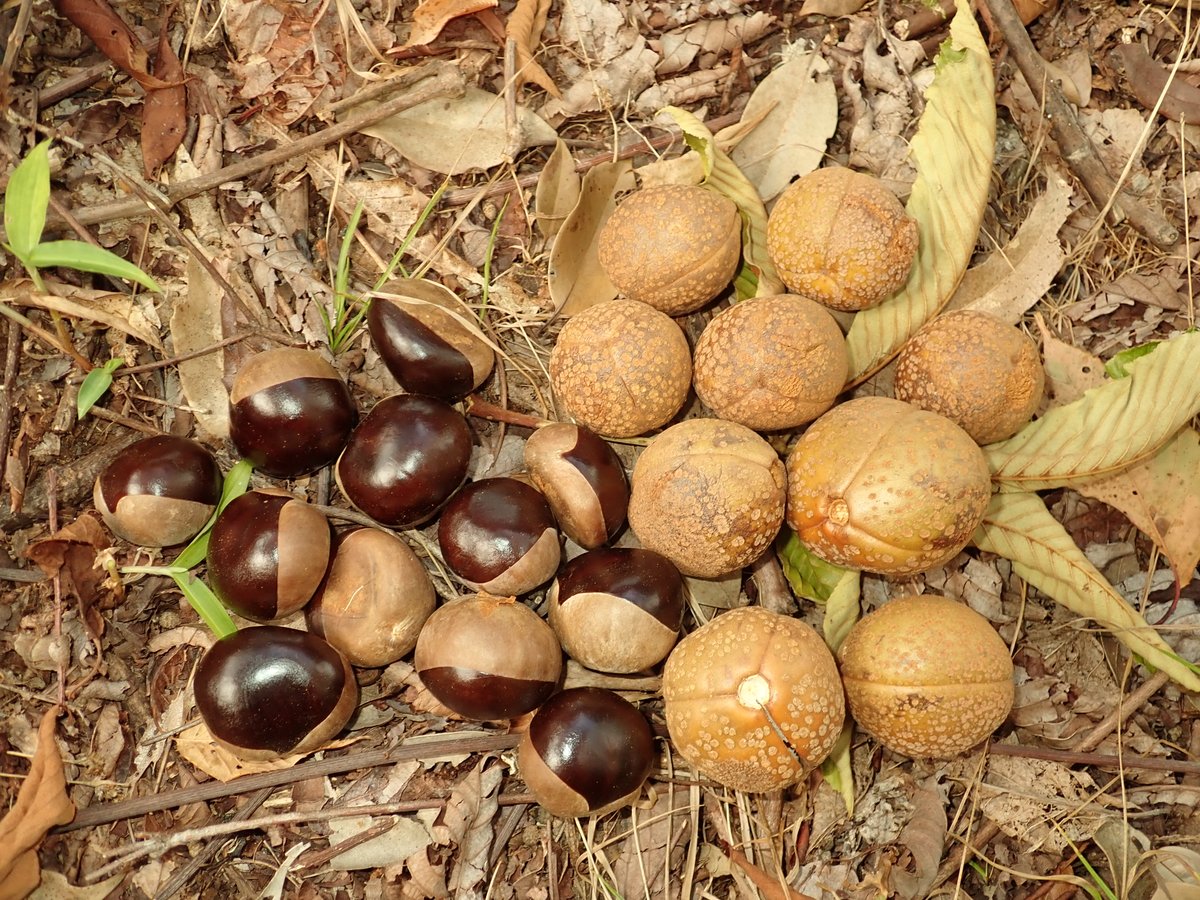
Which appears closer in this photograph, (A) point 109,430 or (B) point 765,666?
(B) point 765,666

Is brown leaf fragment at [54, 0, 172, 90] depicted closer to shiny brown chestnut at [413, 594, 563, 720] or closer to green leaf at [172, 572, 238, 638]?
green leaf at [172, 572, 238, 638]

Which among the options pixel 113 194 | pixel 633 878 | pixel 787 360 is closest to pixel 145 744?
pixel 633 878

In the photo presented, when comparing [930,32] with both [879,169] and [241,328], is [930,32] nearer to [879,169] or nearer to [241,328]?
[879,169]

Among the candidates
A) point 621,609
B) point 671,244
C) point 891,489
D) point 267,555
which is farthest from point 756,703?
point 267,555

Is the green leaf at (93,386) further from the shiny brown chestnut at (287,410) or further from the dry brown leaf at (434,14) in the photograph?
the dry brown leaf at (434,14)

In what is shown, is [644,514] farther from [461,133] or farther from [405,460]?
[461,133]

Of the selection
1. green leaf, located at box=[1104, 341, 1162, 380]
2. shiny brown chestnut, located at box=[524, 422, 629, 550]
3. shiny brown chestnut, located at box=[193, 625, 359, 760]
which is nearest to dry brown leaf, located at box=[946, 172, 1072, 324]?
green leaf, located at box=[1104, 341, 1162, 380]
